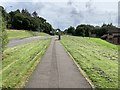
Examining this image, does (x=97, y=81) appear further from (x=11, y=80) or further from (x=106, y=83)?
(x=11, y=80)

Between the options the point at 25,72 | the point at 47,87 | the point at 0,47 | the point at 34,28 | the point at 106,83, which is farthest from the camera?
the point at 34,28

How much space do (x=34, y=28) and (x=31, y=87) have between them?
13232 cm

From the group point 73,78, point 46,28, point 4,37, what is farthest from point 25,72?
point 46,28

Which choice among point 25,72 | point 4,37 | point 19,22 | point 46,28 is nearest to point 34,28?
point 19,22

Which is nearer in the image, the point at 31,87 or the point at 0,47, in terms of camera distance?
the point at 31,87

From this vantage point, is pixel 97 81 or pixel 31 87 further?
pixel 97 81

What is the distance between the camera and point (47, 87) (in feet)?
33.5

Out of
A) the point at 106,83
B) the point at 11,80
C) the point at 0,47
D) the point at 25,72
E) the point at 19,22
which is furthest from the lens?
the point at 19,22

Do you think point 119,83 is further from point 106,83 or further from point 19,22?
point 19,22

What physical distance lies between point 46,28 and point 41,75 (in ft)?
533

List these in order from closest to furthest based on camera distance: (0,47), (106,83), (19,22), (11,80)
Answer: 1. (106,83)
2. (11,80)
3. (0,47)
4. (19,22)

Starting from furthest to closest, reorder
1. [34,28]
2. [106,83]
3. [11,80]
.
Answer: [34,28] < [11,80] < [106,83]

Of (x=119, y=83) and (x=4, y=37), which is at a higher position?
(x=4, y=37)

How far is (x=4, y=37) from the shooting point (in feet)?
80.4
